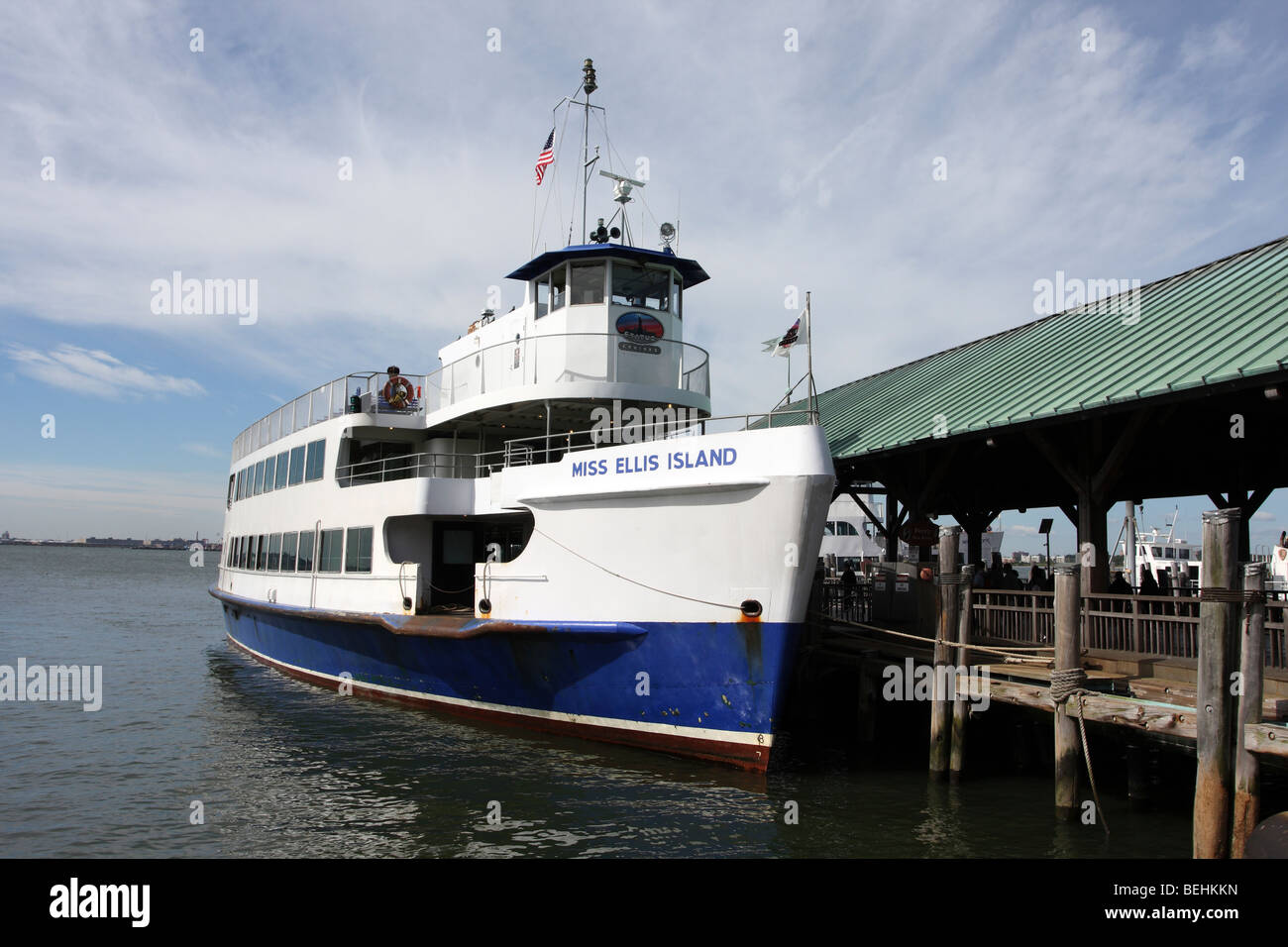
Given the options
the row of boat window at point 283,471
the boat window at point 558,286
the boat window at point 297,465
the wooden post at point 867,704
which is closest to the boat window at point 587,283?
the boat window at point 558,286

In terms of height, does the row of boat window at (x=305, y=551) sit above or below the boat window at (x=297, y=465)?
below

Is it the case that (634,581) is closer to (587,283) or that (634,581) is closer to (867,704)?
(867,704)

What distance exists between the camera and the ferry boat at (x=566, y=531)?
10445 millimetres

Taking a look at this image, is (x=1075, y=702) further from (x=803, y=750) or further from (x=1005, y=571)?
(x=1005, y=571)

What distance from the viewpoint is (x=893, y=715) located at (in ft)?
48.3

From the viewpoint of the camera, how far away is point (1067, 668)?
9.55 metres

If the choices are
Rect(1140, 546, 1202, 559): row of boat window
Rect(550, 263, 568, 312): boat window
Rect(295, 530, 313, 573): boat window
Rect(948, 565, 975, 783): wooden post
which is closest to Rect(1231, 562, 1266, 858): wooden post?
Rect(948, 565, 975, 783): wooden post

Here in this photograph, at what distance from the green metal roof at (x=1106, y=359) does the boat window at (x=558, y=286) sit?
5.90 m

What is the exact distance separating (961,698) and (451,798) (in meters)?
6.50

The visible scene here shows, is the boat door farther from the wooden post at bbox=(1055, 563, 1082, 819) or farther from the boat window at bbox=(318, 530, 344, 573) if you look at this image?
the wooden post at bbox=(1055, 563, 1082, 819)

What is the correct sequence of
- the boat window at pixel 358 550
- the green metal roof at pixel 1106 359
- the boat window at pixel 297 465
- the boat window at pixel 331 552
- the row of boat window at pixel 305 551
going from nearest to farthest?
the green metal roof at pixel 1106 359
the boat window at pixel 358 550
the row of boat window at pixel 305 551
the boat window at pixel 331 552
the boat window at pixel 297 465

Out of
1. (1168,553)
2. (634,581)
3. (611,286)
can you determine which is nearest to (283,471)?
(611,286)

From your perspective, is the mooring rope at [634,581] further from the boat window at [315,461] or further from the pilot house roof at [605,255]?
the boat window at [315,461]

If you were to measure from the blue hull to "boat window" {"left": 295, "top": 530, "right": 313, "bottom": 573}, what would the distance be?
12.0 ft
